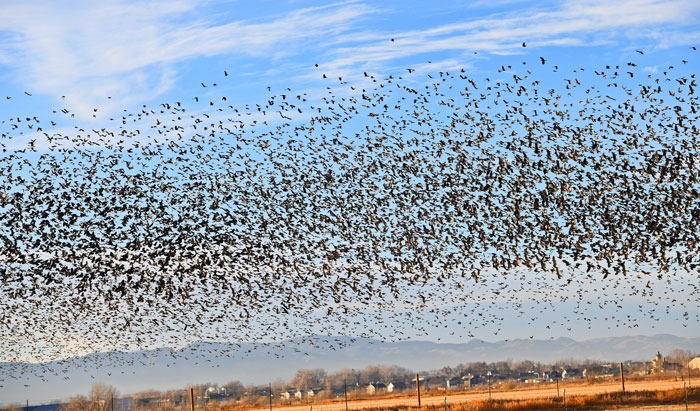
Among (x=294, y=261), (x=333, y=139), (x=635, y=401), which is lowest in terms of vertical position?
(x=635, y=401)

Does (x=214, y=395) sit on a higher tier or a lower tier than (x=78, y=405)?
lower

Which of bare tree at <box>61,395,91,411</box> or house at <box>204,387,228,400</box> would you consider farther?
house at <box>204,387,228,400</box>

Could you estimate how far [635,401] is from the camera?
176ft

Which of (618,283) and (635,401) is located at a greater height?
(618,283)

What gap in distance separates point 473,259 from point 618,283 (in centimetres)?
547

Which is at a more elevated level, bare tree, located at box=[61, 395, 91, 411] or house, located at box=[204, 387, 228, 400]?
bare tree, located at box=[61, 395, 91, 411]

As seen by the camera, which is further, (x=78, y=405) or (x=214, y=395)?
(x=214, y=395)

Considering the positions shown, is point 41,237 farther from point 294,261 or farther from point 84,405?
point 84,405

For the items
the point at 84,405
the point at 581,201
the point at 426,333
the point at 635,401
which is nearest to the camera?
the point at 581,201

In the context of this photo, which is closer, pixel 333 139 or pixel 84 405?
pixel 333 139

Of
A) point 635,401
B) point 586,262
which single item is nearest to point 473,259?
point 586,262

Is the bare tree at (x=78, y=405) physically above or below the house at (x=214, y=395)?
above

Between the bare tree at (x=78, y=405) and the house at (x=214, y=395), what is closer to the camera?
the bare tree at (x=78, y=405)

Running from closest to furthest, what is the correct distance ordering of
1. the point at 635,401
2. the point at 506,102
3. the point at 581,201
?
the point at 506,102 → the point at 581,201 → the point at 635,401
